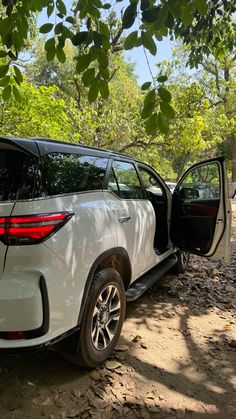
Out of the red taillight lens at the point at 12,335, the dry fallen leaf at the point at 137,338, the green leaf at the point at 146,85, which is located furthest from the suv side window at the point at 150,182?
the red taillight lens at the point at 12,335

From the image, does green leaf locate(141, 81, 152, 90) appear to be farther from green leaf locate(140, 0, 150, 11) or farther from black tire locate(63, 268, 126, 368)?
black tire locate(63, 268, 126, 368)

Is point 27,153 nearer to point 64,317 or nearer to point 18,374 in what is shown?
point 64,317

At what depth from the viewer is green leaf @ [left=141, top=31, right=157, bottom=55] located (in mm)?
1941

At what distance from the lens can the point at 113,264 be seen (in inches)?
119

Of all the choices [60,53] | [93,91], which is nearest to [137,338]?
[93,91]

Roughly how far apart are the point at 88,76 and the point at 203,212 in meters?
2.60

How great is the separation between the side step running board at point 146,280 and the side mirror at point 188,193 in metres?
0.93

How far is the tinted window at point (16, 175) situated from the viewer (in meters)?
2.18

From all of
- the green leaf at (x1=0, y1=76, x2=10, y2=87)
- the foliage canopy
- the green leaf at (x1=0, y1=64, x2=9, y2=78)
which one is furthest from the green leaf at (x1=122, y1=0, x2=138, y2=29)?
the green leaf at (x1=0, y1=76, x2=10, y2=87)

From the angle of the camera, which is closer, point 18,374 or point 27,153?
point 27,153

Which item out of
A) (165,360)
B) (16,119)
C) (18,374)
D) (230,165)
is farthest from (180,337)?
(230,165)

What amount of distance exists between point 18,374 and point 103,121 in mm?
11261

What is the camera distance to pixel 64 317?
226 centimetres

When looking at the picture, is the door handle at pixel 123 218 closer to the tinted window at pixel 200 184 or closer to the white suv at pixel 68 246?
the white suv at pixel 68 246
